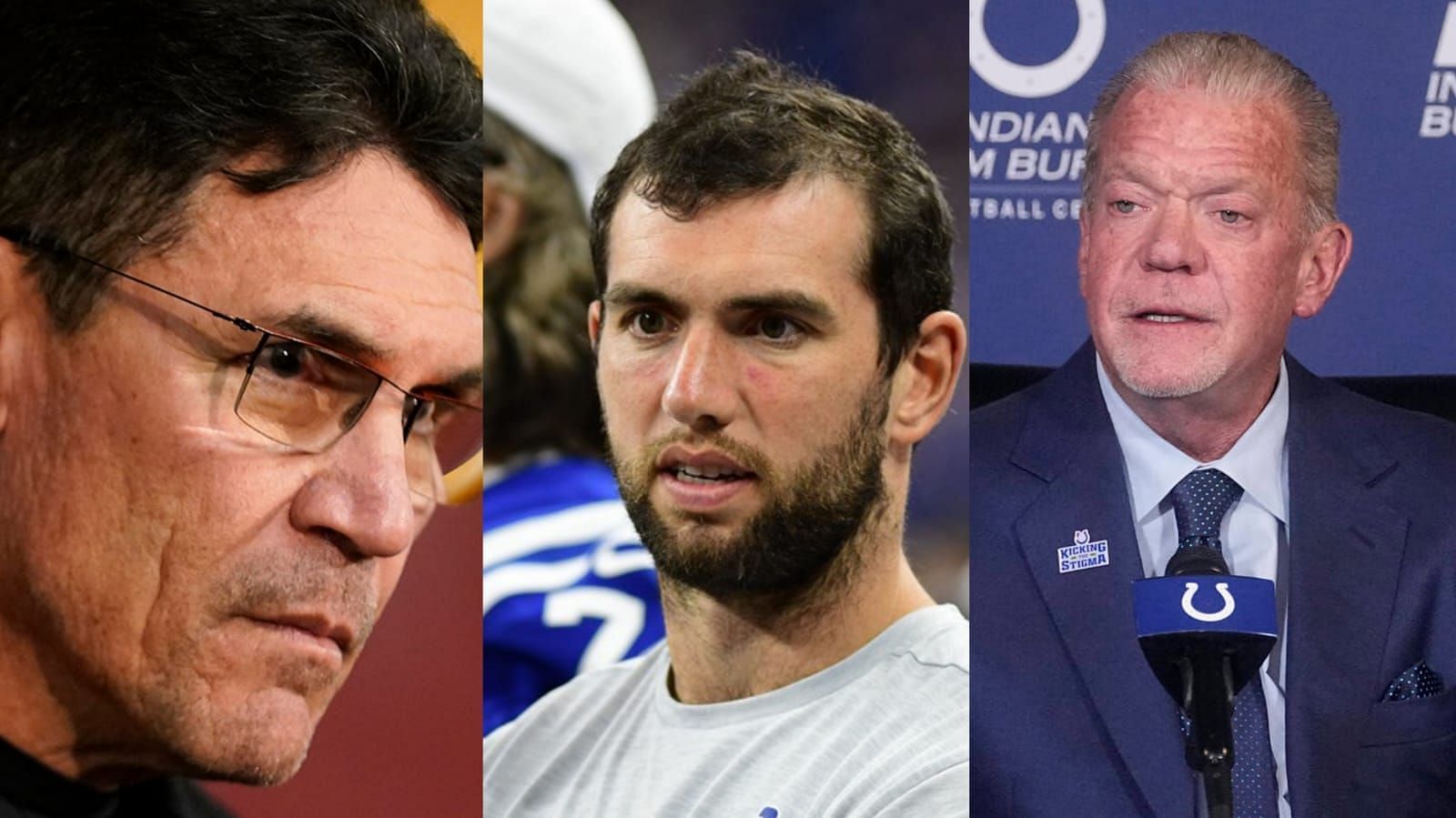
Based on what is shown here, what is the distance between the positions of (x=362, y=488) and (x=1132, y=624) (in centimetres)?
135

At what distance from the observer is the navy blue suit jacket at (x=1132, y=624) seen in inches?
112

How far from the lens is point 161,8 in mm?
2619

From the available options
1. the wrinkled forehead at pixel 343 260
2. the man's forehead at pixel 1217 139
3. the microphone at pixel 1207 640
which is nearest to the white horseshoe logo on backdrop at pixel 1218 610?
the microphone at pixel 1207 640

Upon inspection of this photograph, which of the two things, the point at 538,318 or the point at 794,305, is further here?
the point at 538,318

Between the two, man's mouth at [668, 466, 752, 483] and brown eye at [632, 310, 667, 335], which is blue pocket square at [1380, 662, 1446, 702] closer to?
man's mouth at [668, 466, 752, 483]

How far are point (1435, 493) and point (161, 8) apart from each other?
7.54ft

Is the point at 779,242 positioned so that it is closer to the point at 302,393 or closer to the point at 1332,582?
the point at 302,393

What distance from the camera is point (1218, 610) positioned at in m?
2.84

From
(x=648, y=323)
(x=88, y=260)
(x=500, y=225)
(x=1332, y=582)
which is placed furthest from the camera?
(x=500, y=225)

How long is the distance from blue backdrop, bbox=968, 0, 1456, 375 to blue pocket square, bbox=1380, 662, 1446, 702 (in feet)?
1.72

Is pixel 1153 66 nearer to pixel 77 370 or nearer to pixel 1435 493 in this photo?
pixel 1435 493

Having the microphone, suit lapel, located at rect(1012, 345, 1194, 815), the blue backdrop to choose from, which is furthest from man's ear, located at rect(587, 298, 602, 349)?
the microphone

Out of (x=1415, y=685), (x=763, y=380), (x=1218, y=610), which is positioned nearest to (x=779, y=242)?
(x=763, y=380)

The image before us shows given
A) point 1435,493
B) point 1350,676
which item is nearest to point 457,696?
point 1350,676
